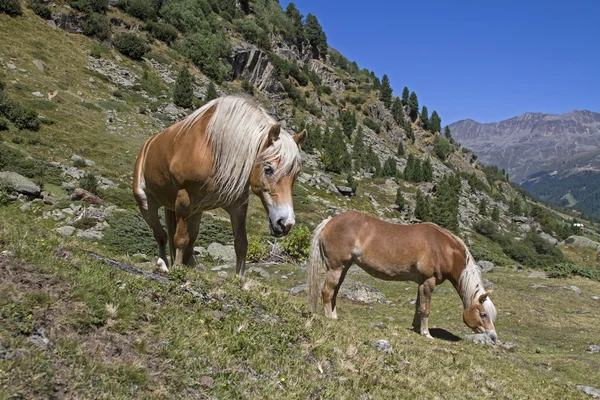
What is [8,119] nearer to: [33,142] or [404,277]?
[33,142]

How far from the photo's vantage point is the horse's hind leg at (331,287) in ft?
31.1

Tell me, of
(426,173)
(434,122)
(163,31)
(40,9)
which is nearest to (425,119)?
(434,122)

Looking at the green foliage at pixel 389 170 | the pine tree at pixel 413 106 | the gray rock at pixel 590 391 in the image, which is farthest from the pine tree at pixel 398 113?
the gray rock at pixel 590 391

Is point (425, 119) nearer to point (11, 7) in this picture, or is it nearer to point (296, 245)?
point (11, 7)

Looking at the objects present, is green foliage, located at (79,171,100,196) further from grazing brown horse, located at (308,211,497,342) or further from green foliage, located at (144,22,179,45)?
green foliage, located at (144,22,179,45)

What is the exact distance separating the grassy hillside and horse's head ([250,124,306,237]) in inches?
47.0

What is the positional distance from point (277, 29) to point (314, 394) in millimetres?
120536

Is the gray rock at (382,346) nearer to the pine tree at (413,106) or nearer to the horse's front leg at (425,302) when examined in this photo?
the horse's front leg at (425,302)

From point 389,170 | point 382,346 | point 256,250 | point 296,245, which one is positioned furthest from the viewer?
point 389,170

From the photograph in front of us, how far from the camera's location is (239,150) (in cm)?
527

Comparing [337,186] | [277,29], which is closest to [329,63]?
[277,29]

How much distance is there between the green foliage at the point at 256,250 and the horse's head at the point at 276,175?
51.5ft

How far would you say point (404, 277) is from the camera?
10.0 metres

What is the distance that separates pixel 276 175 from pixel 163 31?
202 feet
